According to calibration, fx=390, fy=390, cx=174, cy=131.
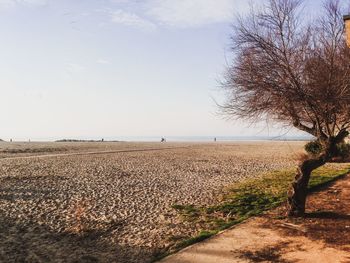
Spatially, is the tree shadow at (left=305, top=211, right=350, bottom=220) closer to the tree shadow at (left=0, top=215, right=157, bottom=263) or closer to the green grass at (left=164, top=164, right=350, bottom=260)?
the green grass at (left=164, top=164, right=350, bottom=260)

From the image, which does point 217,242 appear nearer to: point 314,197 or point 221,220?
point 221,220

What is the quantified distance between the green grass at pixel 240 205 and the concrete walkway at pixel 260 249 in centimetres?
65

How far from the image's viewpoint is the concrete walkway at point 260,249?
898cm

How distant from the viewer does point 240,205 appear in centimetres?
1489

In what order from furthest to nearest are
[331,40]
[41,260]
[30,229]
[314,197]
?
[314,197] → [30,229] → [331,40] → [41,260]

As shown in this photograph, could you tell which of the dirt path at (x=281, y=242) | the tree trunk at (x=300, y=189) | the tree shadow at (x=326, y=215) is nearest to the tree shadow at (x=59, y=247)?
the dirt path at (x=281, y=242)

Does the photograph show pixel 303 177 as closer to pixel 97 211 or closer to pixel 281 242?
pixel 281 242

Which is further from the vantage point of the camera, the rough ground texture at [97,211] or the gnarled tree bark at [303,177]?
the gnarled tree bark at [303,177]

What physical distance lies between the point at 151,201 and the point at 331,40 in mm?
9062

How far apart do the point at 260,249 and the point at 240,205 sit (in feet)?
17.2

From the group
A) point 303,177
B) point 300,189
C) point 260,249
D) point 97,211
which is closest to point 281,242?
point 260,249

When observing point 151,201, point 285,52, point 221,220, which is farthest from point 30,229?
point 285,52

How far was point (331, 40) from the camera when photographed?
38.0 ft

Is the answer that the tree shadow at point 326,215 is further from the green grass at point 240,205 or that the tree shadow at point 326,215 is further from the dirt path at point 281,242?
the green grass at point 240,205
